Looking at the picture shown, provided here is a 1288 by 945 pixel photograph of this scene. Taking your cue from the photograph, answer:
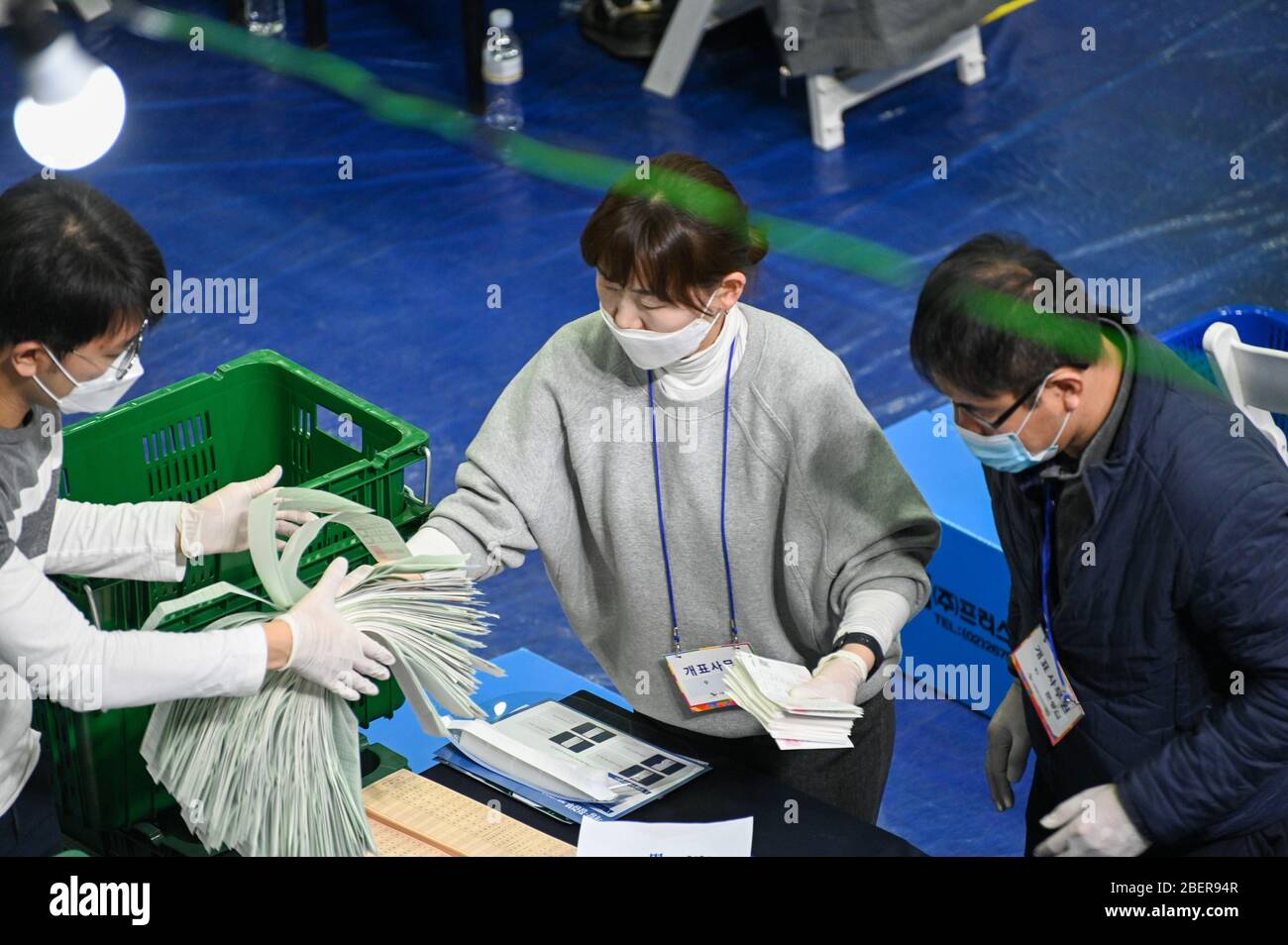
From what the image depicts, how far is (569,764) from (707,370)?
58 centimetres

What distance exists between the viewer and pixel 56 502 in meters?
2.11

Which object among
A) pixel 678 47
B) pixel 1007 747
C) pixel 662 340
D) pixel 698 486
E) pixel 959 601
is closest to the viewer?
pixel 662 340

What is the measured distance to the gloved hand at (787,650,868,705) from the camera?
6.88 feet

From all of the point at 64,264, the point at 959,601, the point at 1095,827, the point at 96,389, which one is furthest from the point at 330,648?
the point at 959,601

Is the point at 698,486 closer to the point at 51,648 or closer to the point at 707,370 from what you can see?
the point at 707,370

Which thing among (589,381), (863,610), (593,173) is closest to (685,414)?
(589,381)

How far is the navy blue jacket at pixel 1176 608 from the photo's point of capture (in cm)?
186

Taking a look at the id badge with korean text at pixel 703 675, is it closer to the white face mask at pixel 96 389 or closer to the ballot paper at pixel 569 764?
the ballot paper at pixel 569 764

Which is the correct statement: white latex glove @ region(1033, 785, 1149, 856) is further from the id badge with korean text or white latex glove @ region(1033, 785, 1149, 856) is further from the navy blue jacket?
the id badge with korean text

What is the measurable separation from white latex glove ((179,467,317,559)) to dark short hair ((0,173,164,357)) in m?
0.41

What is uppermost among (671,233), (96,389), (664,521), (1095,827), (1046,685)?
(671,233)

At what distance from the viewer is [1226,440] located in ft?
6.20

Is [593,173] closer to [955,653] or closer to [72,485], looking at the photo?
[955,653]

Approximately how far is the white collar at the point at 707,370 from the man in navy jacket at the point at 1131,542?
0.38 metres
